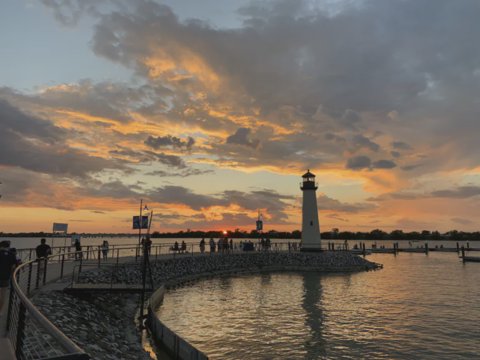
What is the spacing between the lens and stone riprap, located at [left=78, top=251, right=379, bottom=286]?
29.5 m

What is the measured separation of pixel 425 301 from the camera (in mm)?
30953

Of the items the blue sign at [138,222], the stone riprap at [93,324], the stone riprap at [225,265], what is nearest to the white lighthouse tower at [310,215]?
the stone riprap at [225,265]

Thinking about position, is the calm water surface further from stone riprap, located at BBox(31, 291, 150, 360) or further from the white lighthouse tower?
the white lighthouse tower

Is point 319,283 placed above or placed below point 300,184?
below

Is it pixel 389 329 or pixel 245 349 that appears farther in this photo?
pixel 389 329

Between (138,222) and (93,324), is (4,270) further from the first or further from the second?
(138,222)

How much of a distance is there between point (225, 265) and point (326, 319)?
24.5m

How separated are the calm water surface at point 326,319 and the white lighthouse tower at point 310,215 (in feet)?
56.4

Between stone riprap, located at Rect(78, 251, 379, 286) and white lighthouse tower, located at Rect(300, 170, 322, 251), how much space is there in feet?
6.94

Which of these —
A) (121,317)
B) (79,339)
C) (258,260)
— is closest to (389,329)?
(121,317)

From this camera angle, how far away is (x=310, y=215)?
56938mm

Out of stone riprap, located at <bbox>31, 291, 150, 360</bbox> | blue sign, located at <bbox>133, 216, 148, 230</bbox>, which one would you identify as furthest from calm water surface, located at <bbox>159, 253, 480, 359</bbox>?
blue sign, located at <bbox>133, 216, 148, 230</bbox>

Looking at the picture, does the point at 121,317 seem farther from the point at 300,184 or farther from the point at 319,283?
the point at 300,184

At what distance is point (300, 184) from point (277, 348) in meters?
42.1
